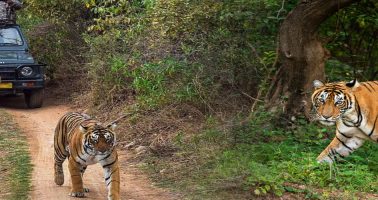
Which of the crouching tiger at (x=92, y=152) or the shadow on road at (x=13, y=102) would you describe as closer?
the crouching tiger at (x=92, y=152)

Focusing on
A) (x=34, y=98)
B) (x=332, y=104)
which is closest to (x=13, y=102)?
(x=34, y=98)

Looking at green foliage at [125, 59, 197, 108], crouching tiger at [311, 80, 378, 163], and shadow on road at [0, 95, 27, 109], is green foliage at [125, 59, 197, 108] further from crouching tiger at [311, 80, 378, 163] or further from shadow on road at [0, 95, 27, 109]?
shadow on road at [0, 95, 27, 109]

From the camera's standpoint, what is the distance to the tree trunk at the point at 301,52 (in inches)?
321

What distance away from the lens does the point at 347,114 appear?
7.15m

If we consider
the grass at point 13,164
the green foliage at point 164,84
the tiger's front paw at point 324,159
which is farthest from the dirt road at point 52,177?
the tiger's front paw at point 324,159

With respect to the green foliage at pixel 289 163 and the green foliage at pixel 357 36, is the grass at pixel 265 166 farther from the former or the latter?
the green foliage at pixel 357 36

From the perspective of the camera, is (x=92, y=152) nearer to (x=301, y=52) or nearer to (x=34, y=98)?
(x=301, y=52)

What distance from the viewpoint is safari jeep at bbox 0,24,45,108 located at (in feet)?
43.5

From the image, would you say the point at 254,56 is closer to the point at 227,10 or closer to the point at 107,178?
the point at 227,10

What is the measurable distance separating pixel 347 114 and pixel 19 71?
324 inches

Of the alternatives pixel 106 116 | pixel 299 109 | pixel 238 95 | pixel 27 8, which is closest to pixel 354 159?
pixel 299 109

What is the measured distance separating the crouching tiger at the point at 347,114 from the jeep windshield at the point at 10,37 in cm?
872

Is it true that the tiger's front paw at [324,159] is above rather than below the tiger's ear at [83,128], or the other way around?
below

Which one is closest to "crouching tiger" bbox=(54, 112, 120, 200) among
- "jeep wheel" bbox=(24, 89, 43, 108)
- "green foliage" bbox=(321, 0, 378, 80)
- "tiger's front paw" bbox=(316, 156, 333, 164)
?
"tiger's front paw" bbox=(316, 156, 333, 164)
